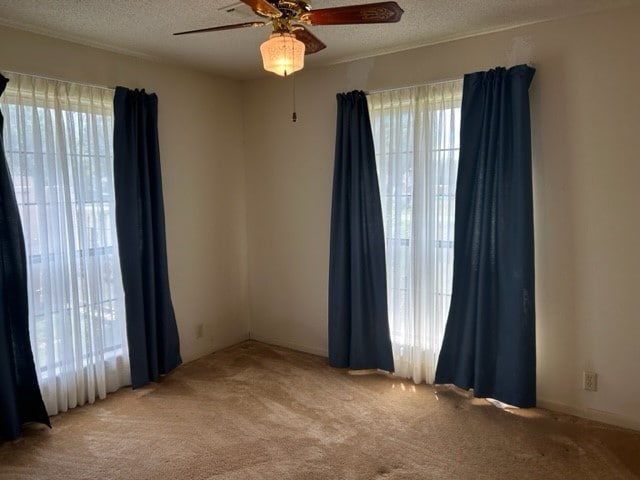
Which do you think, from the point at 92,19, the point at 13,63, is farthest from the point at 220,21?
the point at 13,63

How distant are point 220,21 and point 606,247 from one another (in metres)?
2.62

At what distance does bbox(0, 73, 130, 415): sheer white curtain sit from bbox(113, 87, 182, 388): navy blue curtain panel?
0.10m

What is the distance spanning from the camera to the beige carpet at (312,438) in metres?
2.48

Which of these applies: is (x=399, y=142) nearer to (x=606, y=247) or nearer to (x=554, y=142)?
(x=554, y=142)

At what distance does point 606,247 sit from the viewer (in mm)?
2848

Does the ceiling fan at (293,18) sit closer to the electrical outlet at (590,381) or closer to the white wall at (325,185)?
the white wall at (325,185)

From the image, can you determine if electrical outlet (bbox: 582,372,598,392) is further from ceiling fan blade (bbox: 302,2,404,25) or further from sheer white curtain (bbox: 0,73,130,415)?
sheer white curtain (bbox: 0,73,130,415)

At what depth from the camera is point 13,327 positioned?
2811mm

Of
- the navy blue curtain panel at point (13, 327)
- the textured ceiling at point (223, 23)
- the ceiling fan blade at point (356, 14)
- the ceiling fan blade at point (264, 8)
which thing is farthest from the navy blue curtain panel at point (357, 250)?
the navy blue curtain panel at point (13, 327)

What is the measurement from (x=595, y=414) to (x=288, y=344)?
2441 mm

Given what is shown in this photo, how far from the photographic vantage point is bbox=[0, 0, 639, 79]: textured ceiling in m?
2.57

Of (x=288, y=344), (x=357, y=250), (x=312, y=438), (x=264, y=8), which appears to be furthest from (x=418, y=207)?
(x=264, y=8)

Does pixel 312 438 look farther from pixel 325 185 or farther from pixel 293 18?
pixel 293 18

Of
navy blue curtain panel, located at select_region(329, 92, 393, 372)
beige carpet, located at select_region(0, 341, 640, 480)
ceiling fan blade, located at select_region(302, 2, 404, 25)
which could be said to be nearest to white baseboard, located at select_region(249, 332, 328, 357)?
navy blue curtain panel, located at select_region(329, 92, 393, 372)
